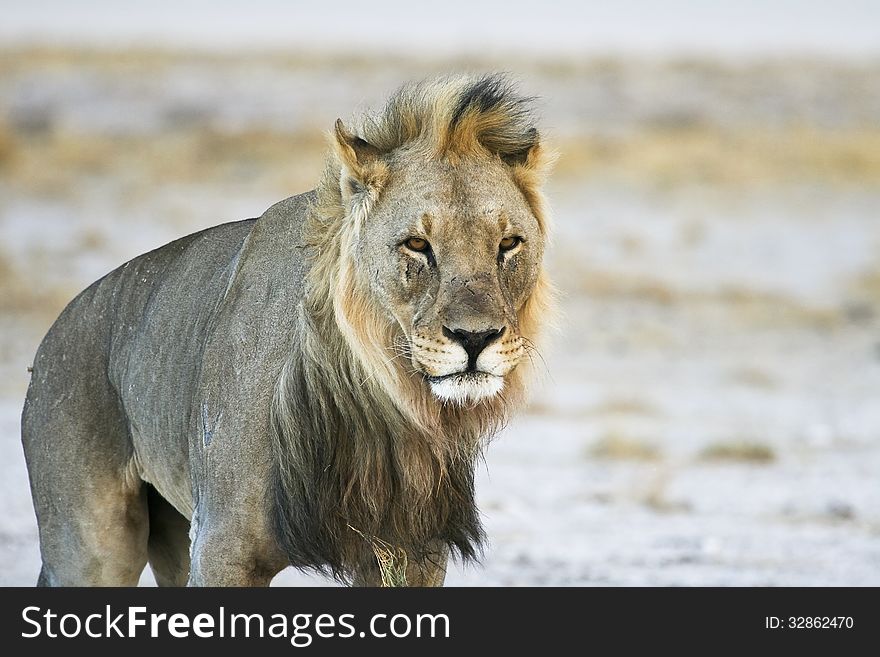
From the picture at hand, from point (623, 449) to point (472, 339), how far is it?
6.27 m

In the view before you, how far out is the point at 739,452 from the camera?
977 centimetres

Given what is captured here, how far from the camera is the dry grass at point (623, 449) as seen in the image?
9.80 metres

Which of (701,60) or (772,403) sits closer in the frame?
(772,403)

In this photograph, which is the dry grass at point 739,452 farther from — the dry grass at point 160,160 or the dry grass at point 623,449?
the dry grass at point 160,160

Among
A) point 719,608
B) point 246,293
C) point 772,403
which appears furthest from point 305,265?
point 772,403

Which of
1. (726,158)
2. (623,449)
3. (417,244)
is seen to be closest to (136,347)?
(417,244)

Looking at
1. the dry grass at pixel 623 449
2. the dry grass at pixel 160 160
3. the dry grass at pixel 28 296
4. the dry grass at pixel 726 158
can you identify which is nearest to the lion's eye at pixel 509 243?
the dry grass at pixel 623 449

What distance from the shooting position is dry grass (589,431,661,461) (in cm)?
980

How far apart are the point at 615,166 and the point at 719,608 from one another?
1569cm

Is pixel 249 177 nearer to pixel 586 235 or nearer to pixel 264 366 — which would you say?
pixel 586 235

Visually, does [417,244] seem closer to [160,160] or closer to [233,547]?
[233,547]

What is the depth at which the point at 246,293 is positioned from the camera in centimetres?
438

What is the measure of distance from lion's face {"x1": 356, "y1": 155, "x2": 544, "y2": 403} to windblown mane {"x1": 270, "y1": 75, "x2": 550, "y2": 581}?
61mm

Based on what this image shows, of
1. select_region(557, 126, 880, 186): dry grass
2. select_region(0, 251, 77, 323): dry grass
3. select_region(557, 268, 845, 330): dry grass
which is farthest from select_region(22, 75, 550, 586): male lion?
select_region(557, 126, 880, 186): dry grass
